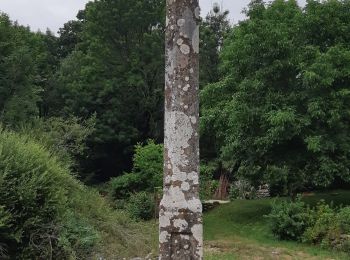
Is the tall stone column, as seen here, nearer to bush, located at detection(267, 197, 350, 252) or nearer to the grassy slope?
the grassy slope

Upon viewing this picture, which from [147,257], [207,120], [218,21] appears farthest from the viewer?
[218,21]

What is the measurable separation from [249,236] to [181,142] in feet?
49.9

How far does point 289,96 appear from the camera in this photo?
18484mm

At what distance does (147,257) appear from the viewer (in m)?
14.4

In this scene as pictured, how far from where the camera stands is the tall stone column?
148 inches

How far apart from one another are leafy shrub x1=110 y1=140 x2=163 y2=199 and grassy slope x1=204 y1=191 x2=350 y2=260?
127 inches

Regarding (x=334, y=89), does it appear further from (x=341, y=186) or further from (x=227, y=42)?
(x=341, y=186)

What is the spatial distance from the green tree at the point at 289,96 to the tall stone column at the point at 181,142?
13.4m

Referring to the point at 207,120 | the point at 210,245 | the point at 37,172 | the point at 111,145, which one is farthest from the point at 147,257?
the point at 111,145

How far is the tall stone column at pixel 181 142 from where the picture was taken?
376cm

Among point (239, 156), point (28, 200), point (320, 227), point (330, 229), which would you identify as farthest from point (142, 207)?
point (28, 200)

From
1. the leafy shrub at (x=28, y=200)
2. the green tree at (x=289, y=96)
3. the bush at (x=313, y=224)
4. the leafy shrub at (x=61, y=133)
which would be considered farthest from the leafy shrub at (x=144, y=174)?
the leafy shrub at (x=28, y=200)

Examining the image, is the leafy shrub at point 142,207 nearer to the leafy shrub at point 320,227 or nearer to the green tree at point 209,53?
the leafy shrub at point 320,227

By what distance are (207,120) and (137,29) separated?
51.0 ft
